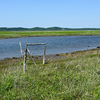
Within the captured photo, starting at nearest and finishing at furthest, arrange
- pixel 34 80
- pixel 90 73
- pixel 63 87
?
1. pixel 63 87
2. pixel 34 80
3. pixel 90 73

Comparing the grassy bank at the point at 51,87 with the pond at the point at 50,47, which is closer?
the grassy bank at the point at 51,87

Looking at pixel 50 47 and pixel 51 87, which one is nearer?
pixel 51 87

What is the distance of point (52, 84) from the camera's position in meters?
8.95

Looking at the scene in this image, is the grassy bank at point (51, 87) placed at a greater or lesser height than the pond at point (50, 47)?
greater

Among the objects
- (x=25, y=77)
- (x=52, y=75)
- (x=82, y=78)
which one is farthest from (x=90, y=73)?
(x=25, y=77)

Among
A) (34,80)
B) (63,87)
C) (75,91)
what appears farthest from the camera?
(34,80)

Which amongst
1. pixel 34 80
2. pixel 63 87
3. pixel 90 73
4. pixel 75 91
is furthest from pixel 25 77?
pixel 90 73

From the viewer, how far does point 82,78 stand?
9.41 m

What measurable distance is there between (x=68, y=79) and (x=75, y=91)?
1617 mm

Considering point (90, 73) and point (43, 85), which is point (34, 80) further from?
point (90, 73)

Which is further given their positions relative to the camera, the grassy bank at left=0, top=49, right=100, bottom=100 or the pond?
the pond

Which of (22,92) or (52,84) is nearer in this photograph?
(22,92)

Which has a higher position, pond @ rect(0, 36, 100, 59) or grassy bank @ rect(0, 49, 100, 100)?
grassy bank @ rect(0, 49, 100, 100)

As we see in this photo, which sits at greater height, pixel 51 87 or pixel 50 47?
pixel 51 87
